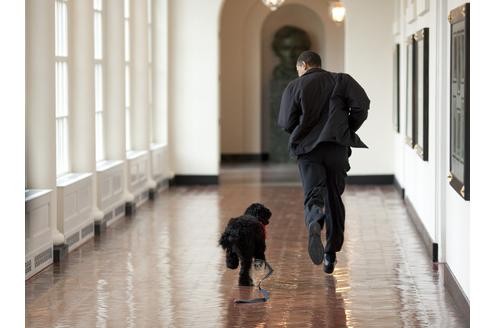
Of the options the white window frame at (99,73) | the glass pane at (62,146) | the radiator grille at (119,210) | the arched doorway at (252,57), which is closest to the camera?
the glass pane at (62,146)

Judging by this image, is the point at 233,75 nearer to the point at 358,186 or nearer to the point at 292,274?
the point at 358,186

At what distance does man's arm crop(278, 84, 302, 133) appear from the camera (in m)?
8.95

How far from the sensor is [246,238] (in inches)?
321

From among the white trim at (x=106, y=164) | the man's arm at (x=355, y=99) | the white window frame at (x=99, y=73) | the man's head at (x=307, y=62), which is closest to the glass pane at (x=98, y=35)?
the white window frame at (x=99, y=73)

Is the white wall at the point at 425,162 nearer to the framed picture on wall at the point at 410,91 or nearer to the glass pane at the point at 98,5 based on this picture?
the framed picture on wall at the point at 410,91

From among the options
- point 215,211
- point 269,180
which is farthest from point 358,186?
point 215,211

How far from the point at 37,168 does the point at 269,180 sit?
993 centimetres

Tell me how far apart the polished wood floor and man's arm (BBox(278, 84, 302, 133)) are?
4.43 feet

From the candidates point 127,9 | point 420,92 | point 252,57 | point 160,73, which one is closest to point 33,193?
point 420,92

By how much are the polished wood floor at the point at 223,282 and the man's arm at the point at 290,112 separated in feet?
4.43

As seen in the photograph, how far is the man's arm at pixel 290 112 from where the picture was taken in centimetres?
895

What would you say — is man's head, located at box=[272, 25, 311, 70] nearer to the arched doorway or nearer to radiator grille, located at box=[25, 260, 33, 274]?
the arched doorway

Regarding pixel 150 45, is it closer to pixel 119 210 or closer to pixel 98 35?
pixel 98 35
